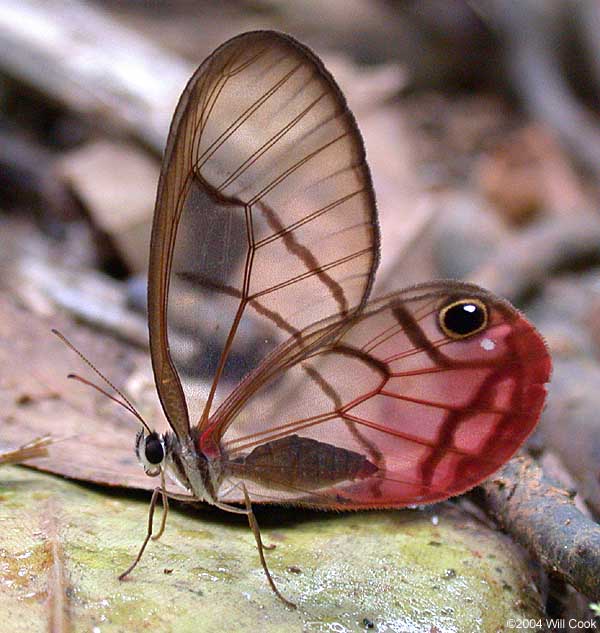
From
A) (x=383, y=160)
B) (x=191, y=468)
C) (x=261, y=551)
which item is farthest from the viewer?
(x=383, y=160)

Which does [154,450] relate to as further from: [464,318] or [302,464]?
[464,318]

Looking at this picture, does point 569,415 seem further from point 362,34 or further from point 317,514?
point 362,34

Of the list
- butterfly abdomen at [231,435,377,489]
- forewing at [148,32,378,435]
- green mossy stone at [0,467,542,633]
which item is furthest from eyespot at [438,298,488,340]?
green mossy stone at [0,467,542,633]

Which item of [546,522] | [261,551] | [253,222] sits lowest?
[261,551]

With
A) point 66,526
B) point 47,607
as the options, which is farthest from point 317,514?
point 47,607

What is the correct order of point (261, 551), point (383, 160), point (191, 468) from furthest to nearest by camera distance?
point (383, 160), point (191, 468), point (261, 551)

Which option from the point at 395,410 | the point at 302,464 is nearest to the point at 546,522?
the point at 395,410
